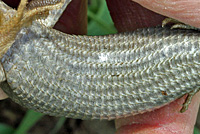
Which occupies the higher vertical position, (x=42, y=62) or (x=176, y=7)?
(x=176, y=7)

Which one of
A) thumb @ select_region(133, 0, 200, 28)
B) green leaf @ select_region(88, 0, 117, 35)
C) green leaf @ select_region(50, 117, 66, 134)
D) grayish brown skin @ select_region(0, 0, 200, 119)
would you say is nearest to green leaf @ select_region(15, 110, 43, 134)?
green leaf @ select_region(50, 117, 66, 134)

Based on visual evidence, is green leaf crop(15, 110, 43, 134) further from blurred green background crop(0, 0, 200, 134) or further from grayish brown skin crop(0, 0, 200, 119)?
grayish brown skin crop(0, 0, 200, 119)

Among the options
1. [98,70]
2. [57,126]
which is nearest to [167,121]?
[98,70]

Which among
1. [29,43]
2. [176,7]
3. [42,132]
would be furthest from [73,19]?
[42,132]

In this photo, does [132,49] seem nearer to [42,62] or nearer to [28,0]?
[42,62]

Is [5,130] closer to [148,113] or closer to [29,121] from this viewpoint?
[29,121]

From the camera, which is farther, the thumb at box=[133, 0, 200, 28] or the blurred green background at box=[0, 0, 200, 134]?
the blurred green background at box=[0, 0, 200, 134]

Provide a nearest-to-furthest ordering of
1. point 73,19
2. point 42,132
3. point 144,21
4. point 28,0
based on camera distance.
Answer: point 28,0 → point 144,21 → point 73,19 → point 42,132

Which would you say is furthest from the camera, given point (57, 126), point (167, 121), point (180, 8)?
point (57, 126)

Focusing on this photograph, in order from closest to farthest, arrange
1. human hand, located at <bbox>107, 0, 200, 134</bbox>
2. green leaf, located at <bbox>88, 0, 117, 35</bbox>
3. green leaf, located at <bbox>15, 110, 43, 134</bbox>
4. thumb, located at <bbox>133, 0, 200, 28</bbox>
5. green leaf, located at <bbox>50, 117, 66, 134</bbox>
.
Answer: thumb, located at <bbox>133, 0, 200, 28</bbox> → human hand, located at <bbox>107, 0, 200, 134</bbox> → green leaf, located at <bbox>15, 110, 43, 134</bbox> → green leaf, located at <bbox>88, 0, 117, 35</bbox> → green leaf, located at <bbox>50, 117, 66, 134</bbox>
